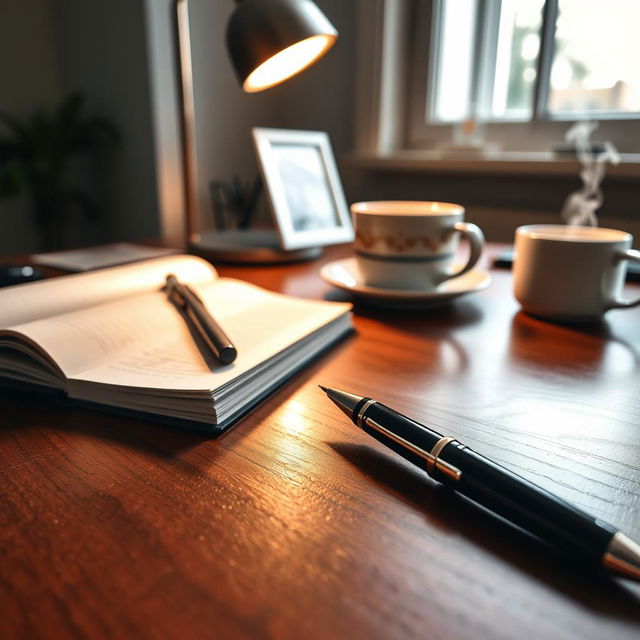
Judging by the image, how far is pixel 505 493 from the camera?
0.25 meters

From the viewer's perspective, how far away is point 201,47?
1.81m

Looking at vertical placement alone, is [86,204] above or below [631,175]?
below

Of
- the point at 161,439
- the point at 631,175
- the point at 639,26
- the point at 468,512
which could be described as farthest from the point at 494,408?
the point at 639,26

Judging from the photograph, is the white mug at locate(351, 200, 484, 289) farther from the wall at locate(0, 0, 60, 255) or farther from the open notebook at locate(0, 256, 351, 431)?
the wall at locate(0, 0, 60, 255)

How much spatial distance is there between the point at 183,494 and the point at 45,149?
7.04 feet

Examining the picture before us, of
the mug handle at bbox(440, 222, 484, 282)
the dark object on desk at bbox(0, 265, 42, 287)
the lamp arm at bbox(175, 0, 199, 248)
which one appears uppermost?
the lamp arm at bbox(175, 0, 199, 248)

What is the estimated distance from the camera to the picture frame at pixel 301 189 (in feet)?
2.85

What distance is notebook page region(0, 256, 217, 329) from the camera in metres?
0.45

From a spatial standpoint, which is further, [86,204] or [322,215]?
[86,204]

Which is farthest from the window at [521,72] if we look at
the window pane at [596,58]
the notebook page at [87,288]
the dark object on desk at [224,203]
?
the notebook page at [87,288]

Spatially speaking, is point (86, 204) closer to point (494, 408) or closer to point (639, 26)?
point (639, 26)

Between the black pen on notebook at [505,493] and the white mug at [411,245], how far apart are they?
0.31 metres

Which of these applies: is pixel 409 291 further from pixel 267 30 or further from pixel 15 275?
pixel 15 275

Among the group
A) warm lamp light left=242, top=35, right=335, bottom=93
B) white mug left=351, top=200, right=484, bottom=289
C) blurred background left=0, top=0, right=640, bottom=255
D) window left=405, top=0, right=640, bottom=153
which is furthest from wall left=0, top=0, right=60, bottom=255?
white mug left=351, top=200, right=484, bottom=289
